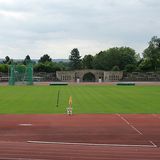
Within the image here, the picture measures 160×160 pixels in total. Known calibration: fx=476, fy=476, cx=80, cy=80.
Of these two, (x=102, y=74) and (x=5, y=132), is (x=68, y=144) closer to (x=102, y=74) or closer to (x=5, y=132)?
(x=5, y=132)

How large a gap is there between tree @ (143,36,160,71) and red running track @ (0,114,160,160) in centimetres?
12180

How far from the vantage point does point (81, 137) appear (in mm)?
18156

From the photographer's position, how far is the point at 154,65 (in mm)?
147375

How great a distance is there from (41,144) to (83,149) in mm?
1853

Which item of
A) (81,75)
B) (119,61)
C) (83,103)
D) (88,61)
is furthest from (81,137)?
(88,61)

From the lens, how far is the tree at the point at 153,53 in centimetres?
14807

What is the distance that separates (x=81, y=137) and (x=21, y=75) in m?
79.9

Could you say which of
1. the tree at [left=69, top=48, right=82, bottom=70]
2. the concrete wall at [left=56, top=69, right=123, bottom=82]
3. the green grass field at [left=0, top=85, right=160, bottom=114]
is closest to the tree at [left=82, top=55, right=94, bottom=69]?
the tree at [left=69, top=48, right=82, bottom=70]

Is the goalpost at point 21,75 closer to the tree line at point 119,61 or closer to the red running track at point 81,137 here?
the tree line at point 119,61

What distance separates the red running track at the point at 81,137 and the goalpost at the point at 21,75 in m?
61.4

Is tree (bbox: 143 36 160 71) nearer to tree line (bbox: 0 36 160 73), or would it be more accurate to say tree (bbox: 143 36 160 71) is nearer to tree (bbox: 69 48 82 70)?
tree line (bbox: 0 36 160 73)

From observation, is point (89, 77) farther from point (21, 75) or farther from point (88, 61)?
point (88, 61)

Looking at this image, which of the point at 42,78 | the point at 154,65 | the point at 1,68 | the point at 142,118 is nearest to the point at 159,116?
the point at 142,118

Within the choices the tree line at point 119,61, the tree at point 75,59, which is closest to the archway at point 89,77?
the tree line at point 119,61
